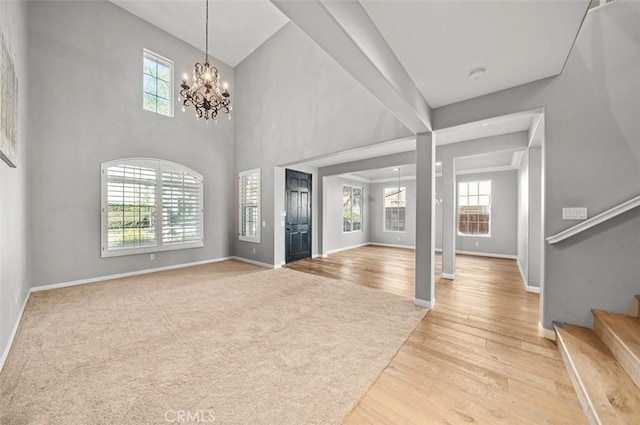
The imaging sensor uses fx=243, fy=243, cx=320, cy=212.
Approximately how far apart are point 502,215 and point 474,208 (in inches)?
28.4

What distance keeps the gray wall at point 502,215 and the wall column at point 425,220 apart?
4.97m

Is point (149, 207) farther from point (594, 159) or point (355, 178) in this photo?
point (594, 159)

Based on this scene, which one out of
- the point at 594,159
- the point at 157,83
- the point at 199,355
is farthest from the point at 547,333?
the point at 157,83

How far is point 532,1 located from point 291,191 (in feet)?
17.7

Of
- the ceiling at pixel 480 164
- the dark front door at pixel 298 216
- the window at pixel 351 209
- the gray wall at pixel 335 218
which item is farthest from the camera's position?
the window at pixel 351 209

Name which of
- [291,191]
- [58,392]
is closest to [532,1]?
[58,392]

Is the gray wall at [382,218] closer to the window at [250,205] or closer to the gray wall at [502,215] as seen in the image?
the gray wall at [502,215]

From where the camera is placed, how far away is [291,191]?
6.48m

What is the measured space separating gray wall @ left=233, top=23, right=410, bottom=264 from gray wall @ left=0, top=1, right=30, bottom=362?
3.72m

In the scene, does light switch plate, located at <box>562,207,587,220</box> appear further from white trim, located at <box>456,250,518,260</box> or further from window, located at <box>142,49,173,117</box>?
window, located at <box>142,49,173,117</box>

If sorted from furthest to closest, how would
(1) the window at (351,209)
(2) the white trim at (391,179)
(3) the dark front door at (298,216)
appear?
(2) the white trim at (391,179) < (1) the window at (351,209) < (3) the dark front door at (298,216)

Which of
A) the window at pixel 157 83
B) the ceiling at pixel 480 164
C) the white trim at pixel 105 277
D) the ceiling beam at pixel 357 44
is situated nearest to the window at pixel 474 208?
the ceiling at pixel 480 164

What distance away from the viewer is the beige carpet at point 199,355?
1.61 meters

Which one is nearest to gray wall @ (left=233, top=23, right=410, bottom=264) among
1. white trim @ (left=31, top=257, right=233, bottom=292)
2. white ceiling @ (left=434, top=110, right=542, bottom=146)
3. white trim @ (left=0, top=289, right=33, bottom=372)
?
white ceiling @ (left=434, top=110, right=542, bottom=146)
